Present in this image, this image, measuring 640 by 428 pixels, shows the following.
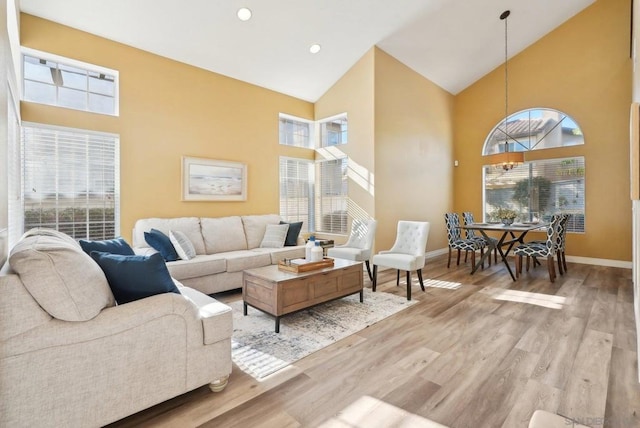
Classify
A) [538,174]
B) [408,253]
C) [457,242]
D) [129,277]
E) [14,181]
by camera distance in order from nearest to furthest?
[129,277] → [14,181] → [408,253] → [457,242] → [538,174]

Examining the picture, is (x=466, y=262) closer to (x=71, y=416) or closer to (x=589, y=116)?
(x=589, y=116)

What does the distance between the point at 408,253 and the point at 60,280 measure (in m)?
3.83

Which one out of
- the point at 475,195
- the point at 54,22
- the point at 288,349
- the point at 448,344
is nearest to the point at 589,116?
the point at 475,195

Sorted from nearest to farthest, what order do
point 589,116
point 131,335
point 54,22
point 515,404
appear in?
point 131,335 → point 515,404 → point 54,22 → point 589,116

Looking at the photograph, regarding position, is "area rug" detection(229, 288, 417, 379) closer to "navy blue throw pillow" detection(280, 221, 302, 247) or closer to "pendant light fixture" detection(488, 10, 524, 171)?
"navy blue throw pillow" detection(280, 221, 302, 247)

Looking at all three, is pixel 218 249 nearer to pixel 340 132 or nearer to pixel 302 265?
pixel 302 265

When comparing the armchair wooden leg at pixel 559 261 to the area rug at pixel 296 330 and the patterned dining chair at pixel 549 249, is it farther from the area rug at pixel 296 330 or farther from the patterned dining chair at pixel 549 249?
the area rug at pixel 296 330

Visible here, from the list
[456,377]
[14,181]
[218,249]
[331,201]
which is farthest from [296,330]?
[331,201]

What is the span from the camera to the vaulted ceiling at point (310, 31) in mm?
3902

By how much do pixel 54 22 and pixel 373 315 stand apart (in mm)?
4969

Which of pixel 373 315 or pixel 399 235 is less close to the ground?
pixel 399 235

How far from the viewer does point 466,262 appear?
6148 millimetres

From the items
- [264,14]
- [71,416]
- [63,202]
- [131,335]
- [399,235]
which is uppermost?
[264,14]

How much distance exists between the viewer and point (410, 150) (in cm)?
636
